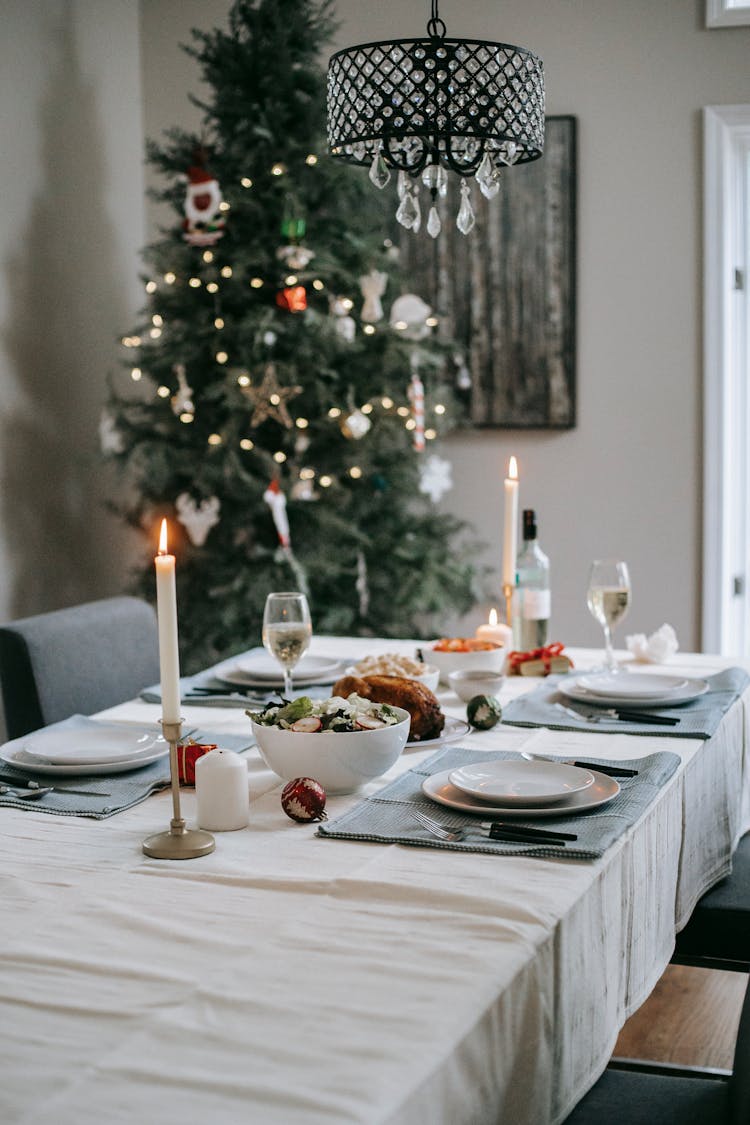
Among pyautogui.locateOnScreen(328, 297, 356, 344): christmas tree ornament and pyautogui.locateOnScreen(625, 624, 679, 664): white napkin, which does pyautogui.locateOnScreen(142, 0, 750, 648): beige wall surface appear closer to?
pyautogui.locateOnScreen(328, 297, 356, 344): christmas tree ornament

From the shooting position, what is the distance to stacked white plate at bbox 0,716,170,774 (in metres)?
1.66

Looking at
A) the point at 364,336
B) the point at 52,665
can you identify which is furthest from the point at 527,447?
the point at 52,665

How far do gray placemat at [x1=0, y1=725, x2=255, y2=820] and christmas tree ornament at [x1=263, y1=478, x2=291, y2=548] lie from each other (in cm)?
192

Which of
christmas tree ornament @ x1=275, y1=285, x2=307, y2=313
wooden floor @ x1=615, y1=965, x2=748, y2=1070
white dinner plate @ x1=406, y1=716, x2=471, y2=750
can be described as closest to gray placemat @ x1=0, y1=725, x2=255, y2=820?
white dinner plate @ x1=406, y1=716, x2=471, y2=750

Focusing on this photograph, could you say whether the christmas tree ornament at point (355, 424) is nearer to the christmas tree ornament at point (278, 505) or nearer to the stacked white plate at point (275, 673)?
the christmas tree ornament at point (278, 505)

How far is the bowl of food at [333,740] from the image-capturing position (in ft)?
4.97

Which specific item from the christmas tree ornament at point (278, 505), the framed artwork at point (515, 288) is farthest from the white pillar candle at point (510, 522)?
the framed artwork at point (515, 288)

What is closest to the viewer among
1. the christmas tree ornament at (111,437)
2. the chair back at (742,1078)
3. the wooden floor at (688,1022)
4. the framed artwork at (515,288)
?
the chair back at (742,1078)

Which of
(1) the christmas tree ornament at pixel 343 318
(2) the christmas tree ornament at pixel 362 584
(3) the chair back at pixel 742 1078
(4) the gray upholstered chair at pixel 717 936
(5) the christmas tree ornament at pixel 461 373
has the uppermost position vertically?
(1) the christmas tree ornament at pixel 343 318

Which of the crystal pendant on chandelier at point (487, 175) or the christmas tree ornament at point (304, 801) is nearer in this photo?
the christmas tree ornament at point (304, 801)

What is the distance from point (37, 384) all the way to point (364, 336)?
1080 millimetres

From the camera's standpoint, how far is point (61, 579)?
4148 mm

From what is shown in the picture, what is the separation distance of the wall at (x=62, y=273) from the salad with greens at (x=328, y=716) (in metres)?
2.49

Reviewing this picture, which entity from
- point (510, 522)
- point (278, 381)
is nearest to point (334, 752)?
point (510, 522)
